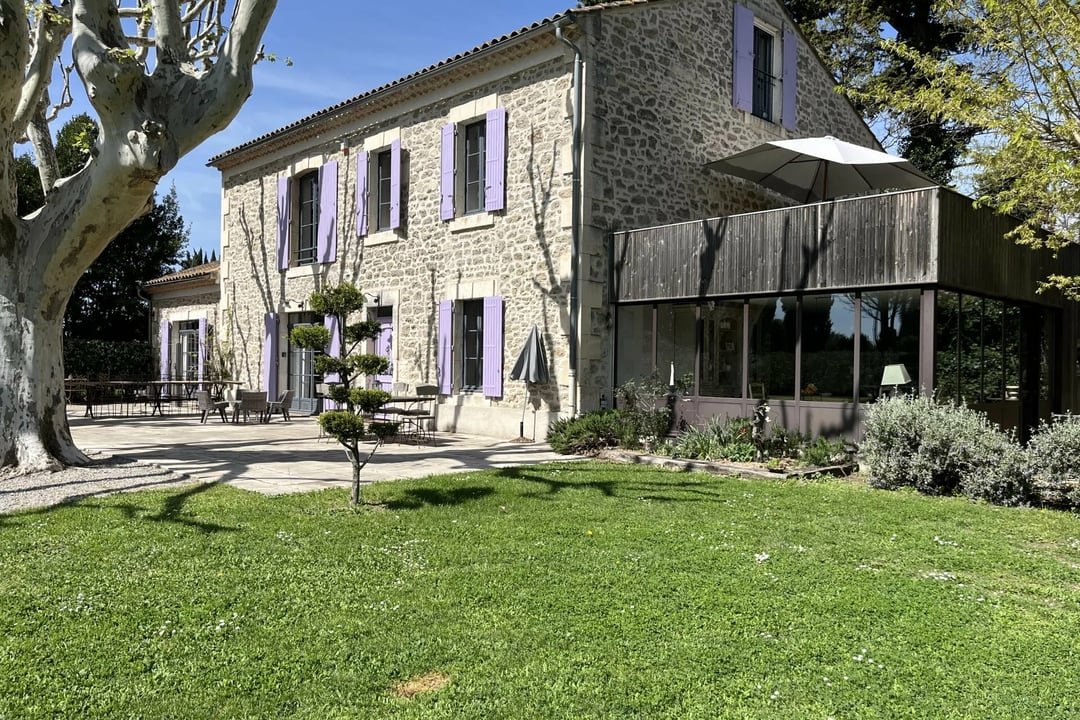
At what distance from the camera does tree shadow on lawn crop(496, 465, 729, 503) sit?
266 inches

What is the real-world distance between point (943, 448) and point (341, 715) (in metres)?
6.44

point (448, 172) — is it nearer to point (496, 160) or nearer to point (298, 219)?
point (496, 160)

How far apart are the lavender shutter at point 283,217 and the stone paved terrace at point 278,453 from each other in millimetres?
4279

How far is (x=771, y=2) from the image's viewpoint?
13609 millimetres

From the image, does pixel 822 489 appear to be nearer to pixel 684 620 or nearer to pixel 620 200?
pixel 684 620

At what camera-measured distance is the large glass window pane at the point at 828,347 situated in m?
9.00

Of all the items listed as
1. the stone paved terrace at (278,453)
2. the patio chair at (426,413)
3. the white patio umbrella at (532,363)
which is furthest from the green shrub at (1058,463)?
the patio chair at (426,413)

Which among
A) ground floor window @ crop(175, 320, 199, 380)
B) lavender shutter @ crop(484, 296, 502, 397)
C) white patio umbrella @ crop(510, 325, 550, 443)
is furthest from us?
ground floor window @ crop(175, 320, 199, 380)

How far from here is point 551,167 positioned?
1091 centimetres

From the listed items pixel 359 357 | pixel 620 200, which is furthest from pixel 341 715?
pixel 620 200

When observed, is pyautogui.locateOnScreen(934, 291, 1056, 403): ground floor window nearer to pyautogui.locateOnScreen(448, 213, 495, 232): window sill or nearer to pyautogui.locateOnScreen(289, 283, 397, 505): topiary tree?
pyautogui.locateOnScreen(289, 283, 397, 505): topiary tree

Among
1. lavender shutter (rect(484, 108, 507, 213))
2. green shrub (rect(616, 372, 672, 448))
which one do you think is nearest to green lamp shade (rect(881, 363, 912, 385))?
green shrub (rect(616, 372, 672, 448))

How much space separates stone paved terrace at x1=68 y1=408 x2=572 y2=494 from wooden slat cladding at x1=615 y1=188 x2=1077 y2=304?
304cm

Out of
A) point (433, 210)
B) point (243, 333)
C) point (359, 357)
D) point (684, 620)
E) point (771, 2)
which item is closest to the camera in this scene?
point (684, 620)
